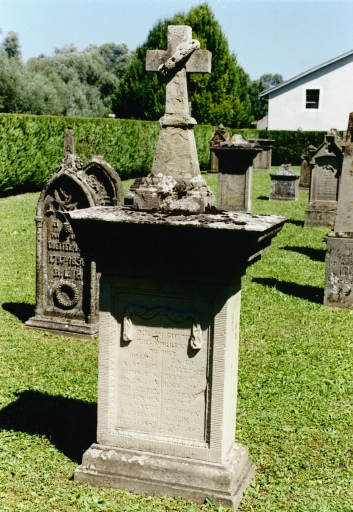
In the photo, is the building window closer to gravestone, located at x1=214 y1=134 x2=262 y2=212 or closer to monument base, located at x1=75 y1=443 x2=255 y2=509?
gravestone, located at x1=214 y1=134 x2=262 y2=212

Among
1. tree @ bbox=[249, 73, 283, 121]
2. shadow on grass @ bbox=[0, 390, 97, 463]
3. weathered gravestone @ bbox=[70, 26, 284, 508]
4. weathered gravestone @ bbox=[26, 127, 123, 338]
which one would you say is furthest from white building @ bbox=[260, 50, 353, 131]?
weathered gravestone @ bbox=[70, 26, 284, 508]

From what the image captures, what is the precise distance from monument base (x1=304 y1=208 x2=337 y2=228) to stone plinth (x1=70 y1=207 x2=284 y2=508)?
1325 cm

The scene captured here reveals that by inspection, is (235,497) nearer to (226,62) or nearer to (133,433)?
(133,433)

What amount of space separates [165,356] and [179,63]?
211cm

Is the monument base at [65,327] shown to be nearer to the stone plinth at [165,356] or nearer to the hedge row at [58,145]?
the stone plinth at [165,356]

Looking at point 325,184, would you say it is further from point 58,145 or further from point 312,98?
point 312,98

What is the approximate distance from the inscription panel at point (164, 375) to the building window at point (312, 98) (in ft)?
132

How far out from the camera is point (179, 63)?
4.66 metres

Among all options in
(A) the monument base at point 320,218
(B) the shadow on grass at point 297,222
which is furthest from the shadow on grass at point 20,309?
(B) the shadow on grass at point 297,222

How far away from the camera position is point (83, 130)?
24.3 meters

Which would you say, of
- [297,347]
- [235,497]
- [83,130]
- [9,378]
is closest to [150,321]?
[235,497]

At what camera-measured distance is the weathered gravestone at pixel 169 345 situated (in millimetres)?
4363

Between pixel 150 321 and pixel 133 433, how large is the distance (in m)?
0.84

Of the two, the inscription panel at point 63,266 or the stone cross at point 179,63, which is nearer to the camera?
the stone cross at point 179,63
